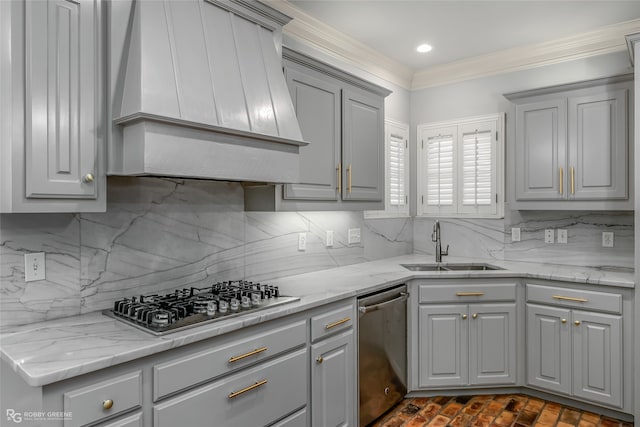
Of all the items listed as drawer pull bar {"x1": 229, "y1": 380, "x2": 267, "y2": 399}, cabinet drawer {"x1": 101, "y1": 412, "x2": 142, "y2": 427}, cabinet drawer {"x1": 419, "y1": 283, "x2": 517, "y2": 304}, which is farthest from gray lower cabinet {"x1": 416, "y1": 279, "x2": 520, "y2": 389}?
cabinet drawer {"x1": 101, "y1": 412, "x2": 142, "y2": 427}

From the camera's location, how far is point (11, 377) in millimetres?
1574

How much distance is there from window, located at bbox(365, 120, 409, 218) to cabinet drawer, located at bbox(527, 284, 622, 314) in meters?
1.38

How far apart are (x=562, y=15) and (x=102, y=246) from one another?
334 cm

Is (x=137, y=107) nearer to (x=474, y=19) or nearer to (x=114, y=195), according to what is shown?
(x=114, y=195)

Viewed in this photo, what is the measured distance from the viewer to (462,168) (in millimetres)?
3920

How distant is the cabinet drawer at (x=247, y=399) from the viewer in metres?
1.62

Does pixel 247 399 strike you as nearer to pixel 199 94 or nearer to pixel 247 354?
pixel 247 354

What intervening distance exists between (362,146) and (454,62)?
1559 millimetres

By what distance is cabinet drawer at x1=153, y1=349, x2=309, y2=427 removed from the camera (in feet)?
5.32

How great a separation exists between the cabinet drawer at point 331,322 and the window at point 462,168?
6.38ft

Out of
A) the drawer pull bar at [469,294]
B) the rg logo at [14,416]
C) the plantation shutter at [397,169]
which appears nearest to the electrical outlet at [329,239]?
the plantation shutter at [397,169]

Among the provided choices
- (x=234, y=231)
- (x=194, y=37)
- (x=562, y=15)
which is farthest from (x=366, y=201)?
(x=562, y=15)

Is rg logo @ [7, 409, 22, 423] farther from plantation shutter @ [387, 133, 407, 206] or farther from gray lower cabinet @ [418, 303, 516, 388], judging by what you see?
plantation shutter @ [387, 133, 407, 206]

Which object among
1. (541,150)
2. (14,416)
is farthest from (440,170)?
(14,416)
